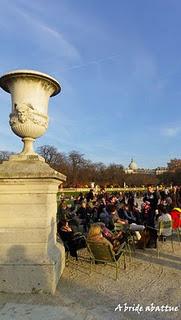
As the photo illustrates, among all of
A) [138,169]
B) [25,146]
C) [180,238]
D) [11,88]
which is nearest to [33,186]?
[25,146]

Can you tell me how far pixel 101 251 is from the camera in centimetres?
673

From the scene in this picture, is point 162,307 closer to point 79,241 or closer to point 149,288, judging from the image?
point 149,288

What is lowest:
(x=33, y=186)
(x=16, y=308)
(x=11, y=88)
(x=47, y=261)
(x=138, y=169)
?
(x=16, y=308)

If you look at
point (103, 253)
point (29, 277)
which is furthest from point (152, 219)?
point (29, 277)

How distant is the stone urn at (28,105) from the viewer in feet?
20.6

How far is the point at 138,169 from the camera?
172625 millimetres

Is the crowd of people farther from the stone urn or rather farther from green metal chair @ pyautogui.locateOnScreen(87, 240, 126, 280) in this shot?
the stone urn

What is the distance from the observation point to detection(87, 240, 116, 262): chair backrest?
6.55 meters

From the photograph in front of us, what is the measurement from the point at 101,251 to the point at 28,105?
2.79 metres

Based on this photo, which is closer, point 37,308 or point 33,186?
point 37,308

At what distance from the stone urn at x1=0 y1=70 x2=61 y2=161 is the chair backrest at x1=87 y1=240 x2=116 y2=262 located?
1.77 meters

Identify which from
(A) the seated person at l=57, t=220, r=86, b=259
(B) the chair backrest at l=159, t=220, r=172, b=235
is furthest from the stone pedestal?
(B) the chair backrest at l=159, t=220, r=172, b=235

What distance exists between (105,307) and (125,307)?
0.26 metres

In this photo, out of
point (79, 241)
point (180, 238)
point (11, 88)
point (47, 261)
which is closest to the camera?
point (47, 261)
